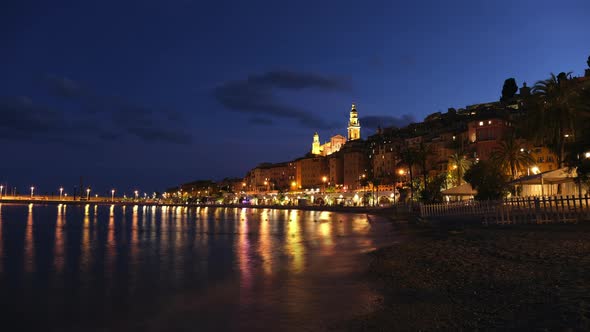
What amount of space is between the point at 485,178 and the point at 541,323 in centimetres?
3364

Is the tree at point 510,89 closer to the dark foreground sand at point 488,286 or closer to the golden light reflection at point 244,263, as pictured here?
the golden light reflection at point 244,263

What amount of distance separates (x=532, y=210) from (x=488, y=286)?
54.3 ft

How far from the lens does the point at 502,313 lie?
8766 millimetres

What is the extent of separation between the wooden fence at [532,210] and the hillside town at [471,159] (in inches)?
73.3

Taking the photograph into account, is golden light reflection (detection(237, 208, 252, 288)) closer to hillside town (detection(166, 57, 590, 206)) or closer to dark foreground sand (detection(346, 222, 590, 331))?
dark foreground sand (detection(346, 222, 590, 331))

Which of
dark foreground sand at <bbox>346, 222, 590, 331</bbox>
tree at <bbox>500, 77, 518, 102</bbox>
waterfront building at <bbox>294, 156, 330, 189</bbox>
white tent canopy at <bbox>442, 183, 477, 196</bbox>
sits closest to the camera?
dark foreground sand at <bbox>346, 222, 590, 331</bbox>

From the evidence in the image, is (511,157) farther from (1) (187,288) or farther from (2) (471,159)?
(1) (187,288)

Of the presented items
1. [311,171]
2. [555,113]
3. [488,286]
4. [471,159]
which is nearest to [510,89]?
[471,159]

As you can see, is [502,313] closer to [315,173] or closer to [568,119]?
[568,119]

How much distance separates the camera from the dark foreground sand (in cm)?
833

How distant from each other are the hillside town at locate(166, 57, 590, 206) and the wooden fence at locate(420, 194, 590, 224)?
1862mm

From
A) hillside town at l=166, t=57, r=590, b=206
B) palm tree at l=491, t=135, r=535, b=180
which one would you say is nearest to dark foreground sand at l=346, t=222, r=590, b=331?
hillside town at l=166, t=57, r=590, b=206

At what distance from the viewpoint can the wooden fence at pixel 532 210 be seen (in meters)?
23.7

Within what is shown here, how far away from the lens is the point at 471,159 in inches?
3457
